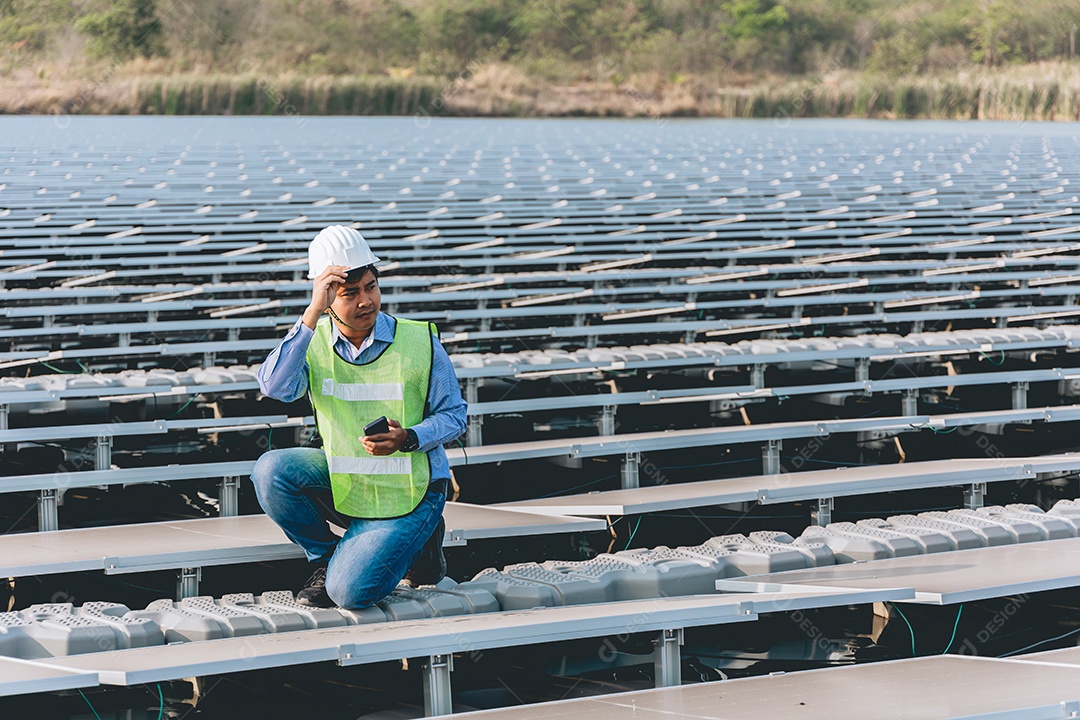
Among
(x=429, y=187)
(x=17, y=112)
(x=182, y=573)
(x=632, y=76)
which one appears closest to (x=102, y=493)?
(x=182, y=573)

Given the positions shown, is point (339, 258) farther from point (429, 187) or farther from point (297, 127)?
point (297, 127)

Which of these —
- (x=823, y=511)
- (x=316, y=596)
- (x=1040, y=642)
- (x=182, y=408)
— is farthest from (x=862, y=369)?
(x=316, y=596)

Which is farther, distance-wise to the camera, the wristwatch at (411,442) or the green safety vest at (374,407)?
the green safety vest at (374,407)

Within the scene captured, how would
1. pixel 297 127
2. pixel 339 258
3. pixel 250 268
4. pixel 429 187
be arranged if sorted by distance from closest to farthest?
pixel 339 258, pixel 250 268, pixel 429 187, pixel 297 127

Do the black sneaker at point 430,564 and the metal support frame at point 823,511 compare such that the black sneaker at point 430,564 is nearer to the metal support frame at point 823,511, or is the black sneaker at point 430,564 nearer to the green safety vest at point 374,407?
the green safety vest at point 374,407

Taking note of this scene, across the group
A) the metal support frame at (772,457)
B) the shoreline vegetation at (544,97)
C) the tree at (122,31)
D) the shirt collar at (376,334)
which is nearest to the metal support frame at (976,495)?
the metal support frame at (772,457)

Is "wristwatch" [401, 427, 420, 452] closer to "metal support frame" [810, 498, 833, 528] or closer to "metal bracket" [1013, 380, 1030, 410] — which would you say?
"metal support frame" [810, 498, 833, 528]

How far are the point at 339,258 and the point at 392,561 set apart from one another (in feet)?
2.48

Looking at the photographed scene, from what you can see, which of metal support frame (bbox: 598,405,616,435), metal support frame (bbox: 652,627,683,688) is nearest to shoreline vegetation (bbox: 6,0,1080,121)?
metal support frame (bbox: 598,405,616,435)

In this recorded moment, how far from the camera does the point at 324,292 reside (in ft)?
10.7

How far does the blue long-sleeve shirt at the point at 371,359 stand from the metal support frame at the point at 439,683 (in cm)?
55

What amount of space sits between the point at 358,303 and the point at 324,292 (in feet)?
0.43

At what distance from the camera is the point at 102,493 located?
558 centimetres

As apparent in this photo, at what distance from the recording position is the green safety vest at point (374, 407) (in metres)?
3.43
